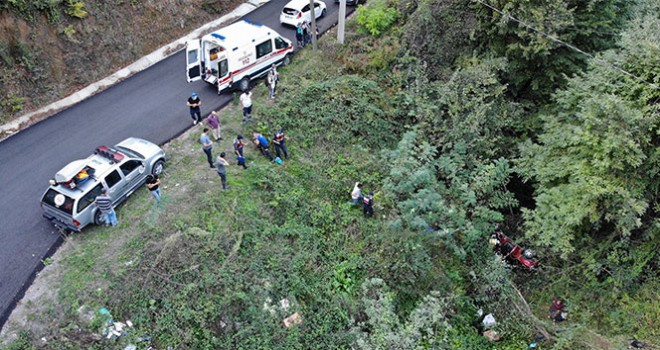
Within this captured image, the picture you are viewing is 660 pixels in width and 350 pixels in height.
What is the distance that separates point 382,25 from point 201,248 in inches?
542

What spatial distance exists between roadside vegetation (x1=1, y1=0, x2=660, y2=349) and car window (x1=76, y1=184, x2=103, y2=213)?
103cm

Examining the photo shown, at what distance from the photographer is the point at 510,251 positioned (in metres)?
16.1

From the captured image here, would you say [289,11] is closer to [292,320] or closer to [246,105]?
[246,105]

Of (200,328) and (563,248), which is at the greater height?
(563,248)

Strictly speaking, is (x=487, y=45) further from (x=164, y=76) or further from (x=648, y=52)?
(x=164, y=76)

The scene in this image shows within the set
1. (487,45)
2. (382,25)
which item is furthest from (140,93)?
(487,45)

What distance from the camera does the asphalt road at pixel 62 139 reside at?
13.5m

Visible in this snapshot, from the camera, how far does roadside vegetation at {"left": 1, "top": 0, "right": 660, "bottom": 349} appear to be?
487 inches

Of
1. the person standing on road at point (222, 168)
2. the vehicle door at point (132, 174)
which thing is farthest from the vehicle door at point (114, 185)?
the person standing on road at point (222, 168)

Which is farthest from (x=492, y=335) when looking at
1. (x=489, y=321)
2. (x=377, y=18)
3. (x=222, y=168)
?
(x=377, y=18)

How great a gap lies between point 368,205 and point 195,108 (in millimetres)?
7572

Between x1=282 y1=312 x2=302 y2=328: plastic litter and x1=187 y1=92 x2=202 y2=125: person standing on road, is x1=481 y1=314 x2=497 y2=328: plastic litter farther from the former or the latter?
x1=187 y1=92 x2=202 y2=125: person standing on road

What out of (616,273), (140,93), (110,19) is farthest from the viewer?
(110,19)

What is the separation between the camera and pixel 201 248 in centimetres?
1322
